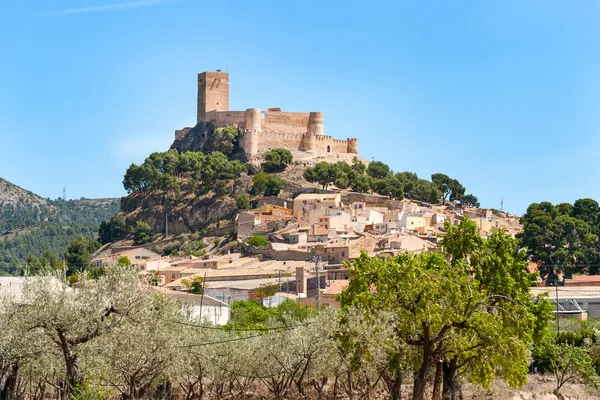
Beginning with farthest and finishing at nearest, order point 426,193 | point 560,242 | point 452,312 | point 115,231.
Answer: point 426,193
point 115,231
point 560,242
point 452,312

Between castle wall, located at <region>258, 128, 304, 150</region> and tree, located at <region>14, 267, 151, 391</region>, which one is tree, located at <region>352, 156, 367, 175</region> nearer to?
castle wall, located at <region>258, 128, 304, 150</region>

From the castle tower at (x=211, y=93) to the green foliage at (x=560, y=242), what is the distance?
156 feet

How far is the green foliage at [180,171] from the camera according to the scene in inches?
4756

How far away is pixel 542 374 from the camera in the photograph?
46156 millimetres

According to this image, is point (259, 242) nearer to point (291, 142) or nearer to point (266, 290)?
point (266, 290)

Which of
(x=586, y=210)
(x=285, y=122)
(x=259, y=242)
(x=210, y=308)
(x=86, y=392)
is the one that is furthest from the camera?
(x=285, y=122)

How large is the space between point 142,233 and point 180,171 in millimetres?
12737

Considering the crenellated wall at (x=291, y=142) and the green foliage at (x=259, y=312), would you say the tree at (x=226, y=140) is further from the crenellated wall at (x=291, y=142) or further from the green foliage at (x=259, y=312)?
the green foliage at (x=259, y=312)

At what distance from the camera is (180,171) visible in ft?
415

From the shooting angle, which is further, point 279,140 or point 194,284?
point 279,140

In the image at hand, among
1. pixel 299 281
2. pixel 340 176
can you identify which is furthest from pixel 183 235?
pixel 299 281

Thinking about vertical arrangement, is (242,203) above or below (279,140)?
below

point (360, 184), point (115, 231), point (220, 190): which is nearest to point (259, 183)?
point (220, 190)

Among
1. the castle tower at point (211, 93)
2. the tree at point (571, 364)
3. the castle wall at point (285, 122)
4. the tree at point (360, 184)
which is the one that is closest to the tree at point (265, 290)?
the tree at point (571, 364)
